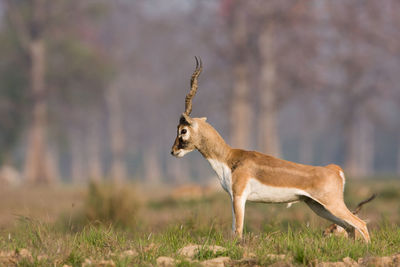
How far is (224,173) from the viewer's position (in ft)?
21.2

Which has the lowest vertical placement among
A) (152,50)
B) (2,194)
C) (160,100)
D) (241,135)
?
(2,194)

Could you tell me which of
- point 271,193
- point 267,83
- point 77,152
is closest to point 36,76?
point 267,83

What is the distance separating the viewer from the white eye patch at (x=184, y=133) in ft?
21.4

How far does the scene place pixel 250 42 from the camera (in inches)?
1108

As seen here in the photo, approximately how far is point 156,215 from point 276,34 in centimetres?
1847

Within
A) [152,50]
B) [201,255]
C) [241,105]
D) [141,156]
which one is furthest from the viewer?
[141,156]

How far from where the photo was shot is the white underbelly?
617 centimetres

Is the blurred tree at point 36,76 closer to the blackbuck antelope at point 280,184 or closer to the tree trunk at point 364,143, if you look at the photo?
the blackbuck antelope at point 280,184

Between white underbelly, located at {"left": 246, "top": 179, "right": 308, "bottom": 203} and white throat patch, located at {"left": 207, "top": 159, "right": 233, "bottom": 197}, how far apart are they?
240 mm

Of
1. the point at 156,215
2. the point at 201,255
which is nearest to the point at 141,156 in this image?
the point at 156,215

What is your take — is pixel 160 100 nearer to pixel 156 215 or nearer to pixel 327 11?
pixel 327 11

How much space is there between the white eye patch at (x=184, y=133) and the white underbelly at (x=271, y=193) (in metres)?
0.90

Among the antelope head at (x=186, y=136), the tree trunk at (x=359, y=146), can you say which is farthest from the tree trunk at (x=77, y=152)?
the antelope head at (x=186, y=136)

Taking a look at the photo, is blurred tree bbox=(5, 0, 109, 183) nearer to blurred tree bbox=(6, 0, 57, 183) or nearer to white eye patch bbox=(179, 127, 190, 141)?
blurred tree bbox=(6, 0, 57, 183)
